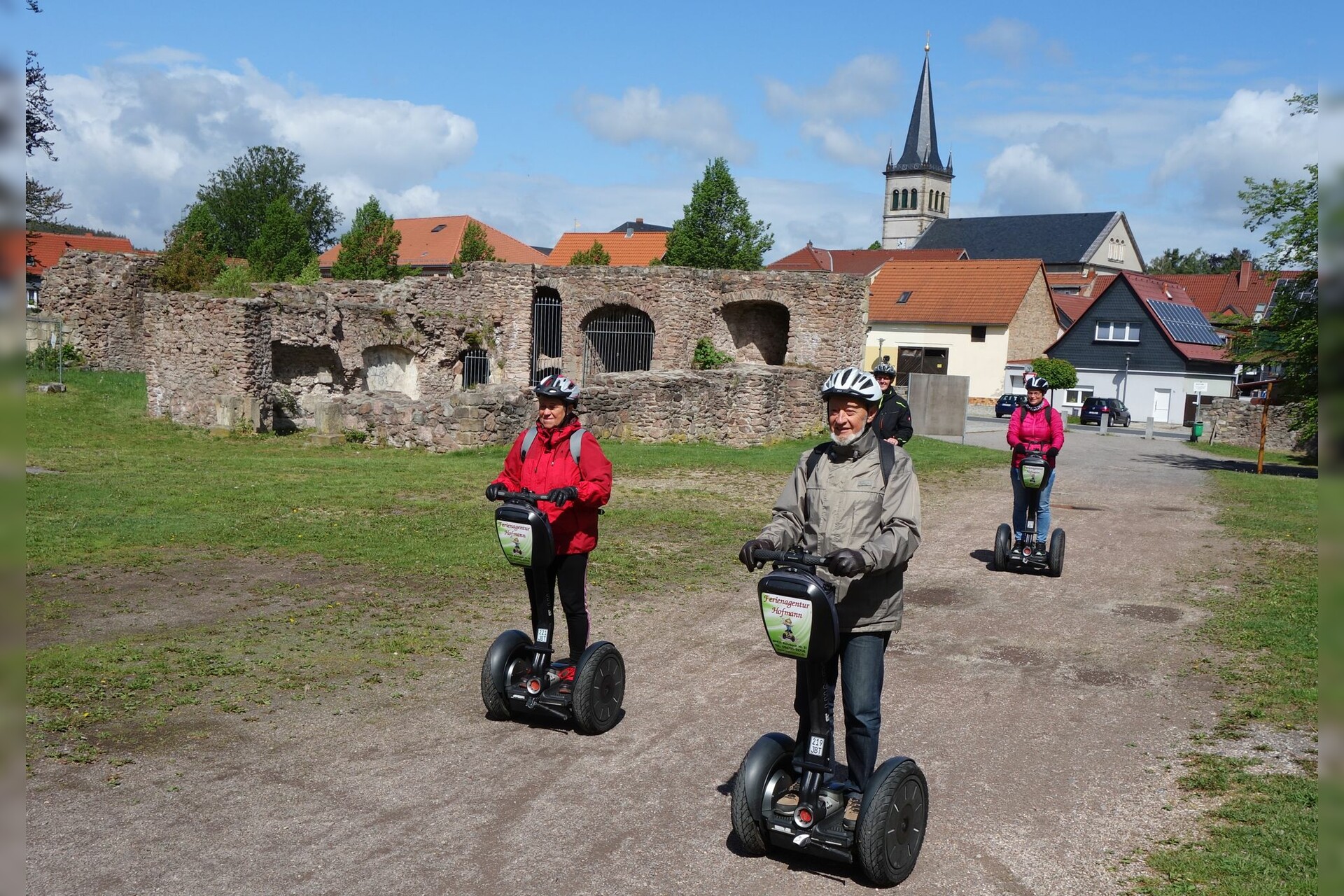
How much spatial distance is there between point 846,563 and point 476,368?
2476cm

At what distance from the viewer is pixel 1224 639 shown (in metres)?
8.27

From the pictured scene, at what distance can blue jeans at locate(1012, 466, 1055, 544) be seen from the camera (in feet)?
35.3

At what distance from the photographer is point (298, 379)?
74.9 ft

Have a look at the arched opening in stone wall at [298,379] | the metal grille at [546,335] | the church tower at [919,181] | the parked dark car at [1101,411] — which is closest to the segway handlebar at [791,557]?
the arched opening in stone wall at [298,379]

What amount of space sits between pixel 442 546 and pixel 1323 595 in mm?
9816

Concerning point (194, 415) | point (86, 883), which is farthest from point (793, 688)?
point (194, 415)

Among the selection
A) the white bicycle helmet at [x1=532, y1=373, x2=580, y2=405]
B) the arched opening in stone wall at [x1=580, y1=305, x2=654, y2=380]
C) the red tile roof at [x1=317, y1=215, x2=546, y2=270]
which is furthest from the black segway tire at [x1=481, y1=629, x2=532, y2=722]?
the red tile roof at [x1=317, y1=215, x2=546, y2=270]

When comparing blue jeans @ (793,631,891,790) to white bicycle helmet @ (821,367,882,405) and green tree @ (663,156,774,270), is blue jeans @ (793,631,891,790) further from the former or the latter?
green tree @ (663,156,774,270)

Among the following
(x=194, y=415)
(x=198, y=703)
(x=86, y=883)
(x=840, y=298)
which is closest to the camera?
(x=86, y=883)

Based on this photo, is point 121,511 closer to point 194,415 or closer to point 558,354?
point 194,415

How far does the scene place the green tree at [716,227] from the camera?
46.2 meters

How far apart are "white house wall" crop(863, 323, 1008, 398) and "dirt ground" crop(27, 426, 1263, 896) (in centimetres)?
5120

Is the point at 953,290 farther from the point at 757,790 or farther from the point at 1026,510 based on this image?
the point at 757,790

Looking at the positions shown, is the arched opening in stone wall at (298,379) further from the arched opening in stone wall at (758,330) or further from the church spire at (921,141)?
the church spire at (921,141)
